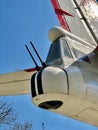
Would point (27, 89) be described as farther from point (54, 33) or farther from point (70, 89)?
point (70, 89)

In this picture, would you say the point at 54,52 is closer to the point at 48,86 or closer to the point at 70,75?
the point at 70,75

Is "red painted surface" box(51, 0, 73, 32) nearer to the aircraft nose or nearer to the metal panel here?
the metal panel

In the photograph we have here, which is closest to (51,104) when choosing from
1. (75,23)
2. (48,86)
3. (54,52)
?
(48,86)

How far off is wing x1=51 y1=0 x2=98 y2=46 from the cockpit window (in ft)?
4.12

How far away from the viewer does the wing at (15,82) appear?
871 centimetres

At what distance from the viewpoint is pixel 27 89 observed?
9.22 metres

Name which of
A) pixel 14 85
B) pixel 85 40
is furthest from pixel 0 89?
pixel 85 40

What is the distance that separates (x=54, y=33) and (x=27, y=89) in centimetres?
227

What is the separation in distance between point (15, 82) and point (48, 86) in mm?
3262

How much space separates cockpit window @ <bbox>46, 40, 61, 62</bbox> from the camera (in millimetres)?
6661

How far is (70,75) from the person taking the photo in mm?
6043

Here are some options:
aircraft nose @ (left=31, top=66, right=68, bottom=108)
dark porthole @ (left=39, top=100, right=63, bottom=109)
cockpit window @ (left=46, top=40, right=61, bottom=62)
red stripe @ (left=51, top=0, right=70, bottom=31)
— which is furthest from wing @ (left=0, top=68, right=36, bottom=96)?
aircraft nose @ (left=31, top=66, right=68, bottom=108)

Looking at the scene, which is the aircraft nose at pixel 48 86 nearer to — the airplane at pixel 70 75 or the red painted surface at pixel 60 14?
the airplane at pixel 70 75

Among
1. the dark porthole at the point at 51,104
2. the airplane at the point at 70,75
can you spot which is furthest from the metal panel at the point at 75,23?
the dark porthole at the point at 51,104
